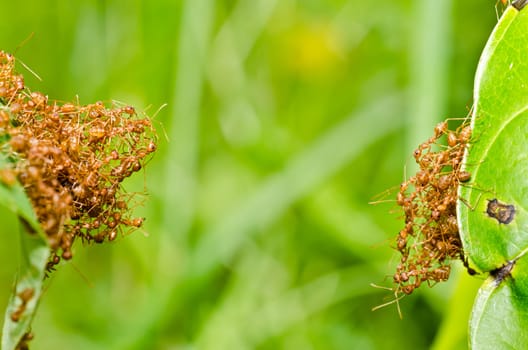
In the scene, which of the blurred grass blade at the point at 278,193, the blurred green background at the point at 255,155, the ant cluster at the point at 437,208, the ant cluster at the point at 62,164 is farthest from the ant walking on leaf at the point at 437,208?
the blurred grass blade at the point at 278,193

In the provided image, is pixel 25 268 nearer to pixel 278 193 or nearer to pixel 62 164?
pixel 62 164

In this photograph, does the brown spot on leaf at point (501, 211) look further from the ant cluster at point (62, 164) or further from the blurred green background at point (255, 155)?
the blurred green background at point (255, 155)

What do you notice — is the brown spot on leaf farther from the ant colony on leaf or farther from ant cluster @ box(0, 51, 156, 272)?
ant cluster @ box(0, 51, 156, 272)

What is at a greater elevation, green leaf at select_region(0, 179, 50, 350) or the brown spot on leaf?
green leaf at select_region(0, 179, 50, 350)

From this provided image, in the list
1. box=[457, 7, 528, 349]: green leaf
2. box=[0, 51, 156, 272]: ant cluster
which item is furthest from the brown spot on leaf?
box=[0, 51, 156, 272]: ant cluster

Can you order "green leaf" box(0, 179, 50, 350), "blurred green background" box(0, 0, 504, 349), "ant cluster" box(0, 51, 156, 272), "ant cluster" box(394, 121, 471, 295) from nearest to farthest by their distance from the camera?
"green leaf" box(0, 179, 50, 350) → "ant cluster" box(0, 51, 156, 272) → "ant cluster" box(394, 121, 471, 295) → "blurred green background" box(0, 0, 504, 349)

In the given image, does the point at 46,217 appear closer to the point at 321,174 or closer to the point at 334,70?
the point at 321,174
